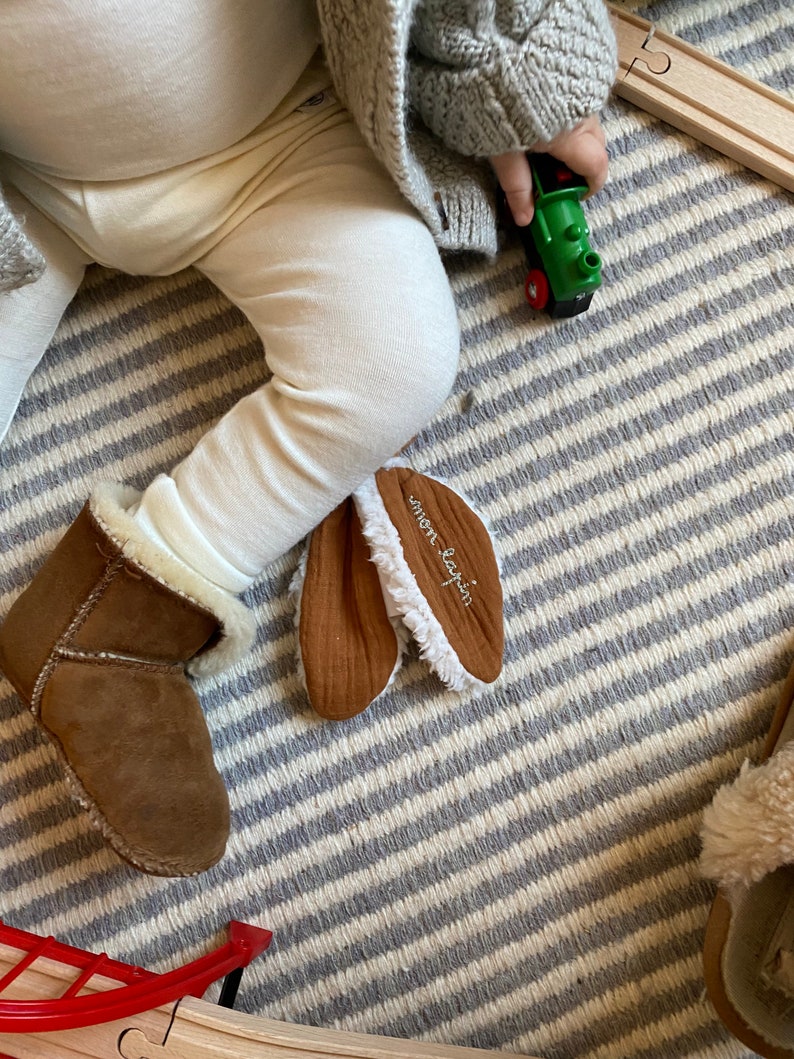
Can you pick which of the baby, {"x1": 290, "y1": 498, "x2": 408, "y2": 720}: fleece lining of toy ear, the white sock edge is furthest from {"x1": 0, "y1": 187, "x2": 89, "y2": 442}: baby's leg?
{"x1": 290, "y1": 498, "x2": 408, "y2": 720}: fleece lining of toy ear

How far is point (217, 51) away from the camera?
1.70ft

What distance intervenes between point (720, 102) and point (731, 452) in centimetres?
29

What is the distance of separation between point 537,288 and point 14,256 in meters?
0.39

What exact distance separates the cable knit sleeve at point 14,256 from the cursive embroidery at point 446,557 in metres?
0.33

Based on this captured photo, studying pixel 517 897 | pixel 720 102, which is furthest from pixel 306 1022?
pixel 720 102

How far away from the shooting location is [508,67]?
0.51 metres

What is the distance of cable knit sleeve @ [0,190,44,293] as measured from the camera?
0.54 meters

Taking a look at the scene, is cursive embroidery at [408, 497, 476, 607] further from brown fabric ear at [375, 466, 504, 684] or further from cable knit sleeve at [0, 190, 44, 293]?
cable knit sleeve at [0, 190, 44, 293]

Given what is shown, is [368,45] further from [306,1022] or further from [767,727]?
[306,1022]

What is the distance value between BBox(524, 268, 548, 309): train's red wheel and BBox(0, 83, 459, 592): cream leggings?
0.29 feet

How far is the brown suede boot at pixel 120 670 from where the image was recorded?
57 centimetres

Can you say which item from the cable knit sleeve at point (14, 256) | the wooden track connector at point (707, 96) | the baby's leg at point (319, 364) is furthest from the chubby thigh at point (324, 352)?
the wooden track connector at point (707, 96)

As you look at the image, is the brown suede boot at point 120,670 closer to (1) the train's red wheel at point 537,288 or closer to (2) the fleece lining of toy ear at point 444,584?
(2) the fleece lining of toy ear at point 444,584

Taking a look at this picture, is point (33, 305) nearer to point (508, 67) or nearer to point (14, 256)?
point (14, 256)
